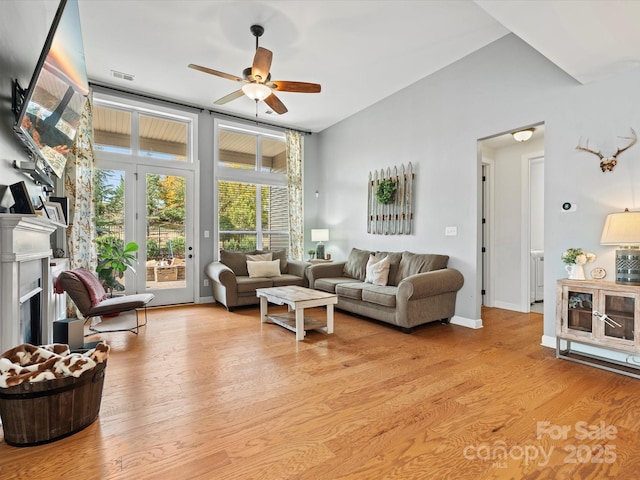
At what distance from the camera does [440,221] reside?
14.5 ft

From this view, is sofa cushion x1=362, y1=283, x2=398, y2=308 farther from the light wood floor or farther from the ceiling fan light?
the ceiling fan light

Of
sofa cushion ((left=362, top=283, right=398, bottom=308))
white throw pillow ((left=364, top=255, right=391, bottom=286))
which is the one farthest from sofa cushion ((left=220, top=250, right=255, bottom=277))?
sofa cushion ((left=362, top=283, right=398, bottom=308))

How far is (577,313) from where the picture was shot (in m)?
2.89

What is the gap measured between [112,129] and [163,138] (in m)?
0.70

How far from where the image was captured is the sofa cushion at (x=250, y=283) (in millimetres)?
4836

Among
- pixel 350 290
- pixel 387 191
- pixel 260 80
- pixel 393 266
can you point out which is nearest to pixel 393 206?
pixel 387 191

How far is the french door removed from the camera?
15.9 ft

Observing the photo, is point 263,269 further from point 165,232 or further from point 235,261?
point 165,232

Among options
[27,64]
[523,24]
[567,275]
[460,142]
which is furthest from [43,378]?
[460,142]

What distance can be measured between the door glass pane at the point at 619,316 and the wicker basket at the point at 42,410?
149 inches

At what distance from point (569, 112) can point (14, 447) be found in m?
4.87

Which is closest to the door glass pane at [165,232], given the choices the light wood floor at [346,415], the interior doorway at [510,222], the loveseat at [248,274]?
the loveseat at [248,274]

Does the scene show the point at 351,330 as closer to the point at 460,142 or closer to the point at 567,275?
the point at 567,275

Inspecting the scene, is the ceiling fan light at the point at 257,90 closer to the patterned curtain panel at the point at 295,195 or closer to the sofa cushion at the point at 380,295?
the sofa cushion at the point at 380,295
